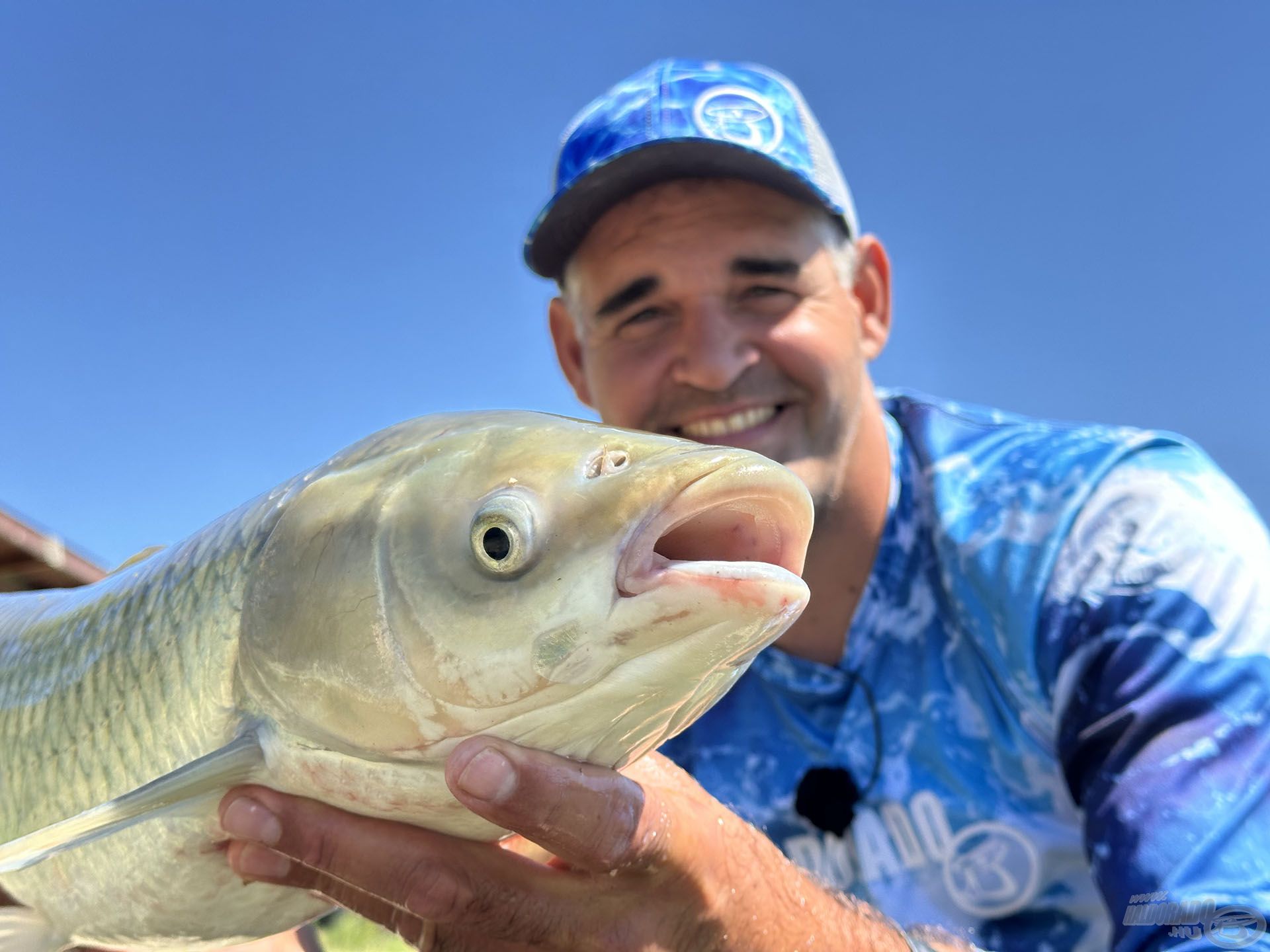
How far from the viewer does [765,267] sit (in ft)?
10.1

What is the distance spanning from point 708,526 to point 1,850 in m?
1.18

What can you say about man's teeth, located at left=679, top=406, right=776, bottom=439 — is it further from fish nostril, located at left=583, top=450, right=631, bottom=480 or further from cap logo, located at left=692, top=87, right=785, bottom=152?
fish nostril, located at left=583, top=450, right=631, bottom=480

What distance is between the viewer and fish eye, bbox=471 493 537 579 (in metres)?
1.33

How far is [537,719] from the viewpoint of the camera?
4.45ft

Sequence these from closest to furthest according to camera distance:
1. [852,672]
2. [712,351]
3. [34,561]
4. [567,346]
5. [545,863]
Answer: [545,863], [852,672], [712,351], [567,346], [34,561]

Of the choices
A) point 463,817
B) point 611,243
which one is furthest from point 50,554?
point 463,817

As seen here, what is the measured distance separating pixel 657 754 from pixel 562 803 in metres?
0.55

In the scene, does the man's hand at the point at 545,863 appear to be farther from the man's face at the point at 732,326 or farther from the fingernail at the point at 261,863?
the man's face at the point at 732,326

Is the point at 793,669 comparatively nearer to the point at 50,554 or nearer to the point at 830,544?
the point at 830,544

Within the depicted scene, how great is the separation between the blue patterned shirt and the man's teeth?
0.41m

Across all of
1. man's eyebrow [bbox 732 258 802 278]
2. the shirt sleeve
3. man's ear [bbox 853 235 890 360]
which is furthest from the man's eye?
the shirt sleeve

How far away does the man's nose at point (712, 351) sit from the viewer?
2984 mm

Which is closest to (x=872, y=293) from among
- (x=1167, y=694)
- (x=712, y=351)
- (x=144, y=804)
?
(x=712, y=351)

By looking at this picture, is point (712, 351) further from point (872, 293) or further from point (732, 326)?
point (872, 293)
